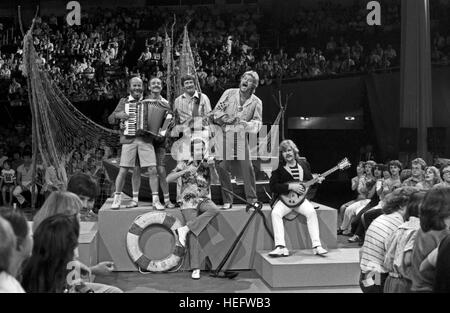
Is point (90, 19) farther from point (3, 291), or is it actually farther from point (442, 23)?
point (3, 291)

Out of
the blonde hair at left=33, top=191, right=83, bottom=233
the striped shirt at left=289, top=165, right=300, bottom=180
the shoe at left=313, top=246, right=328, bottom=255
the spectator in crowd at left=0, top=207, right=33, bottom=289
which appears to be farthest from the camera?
the striped shirt at left=289, top=165, right=300, bottom=180

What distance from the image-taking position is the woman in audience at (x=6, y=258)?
233 cm

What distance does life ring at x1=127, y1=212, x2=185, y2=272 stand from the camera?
6.66m

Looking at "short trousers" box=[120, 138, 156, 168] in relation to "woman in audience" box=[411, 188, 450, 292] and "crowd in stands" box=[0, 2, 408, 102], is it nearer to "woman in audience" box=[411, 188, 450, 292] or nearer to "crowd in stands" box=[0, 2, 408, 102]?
"woman in audience" box=[411, 188, 450, 292]

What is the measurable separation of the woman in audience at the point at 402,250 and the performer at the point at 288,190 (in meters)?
2.26

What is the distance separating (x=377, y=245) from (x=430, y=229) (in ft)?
2.92

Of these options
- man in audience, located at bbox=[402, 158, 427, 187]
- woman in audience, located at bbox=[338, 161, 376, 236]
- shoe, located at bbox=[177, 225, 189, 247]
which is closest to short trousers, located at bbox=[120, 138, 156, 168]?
shoe, located at bbox=[177, 225, 189, 247]

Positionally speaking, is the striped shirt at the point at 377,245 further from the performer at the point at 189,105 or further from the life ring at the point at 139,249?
the performer at the point at 189,105

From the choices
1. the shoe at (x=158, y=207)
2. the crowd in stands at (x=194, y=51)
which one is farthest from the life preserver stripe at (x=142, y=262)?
the crowd in stands at (x=194, y=51)

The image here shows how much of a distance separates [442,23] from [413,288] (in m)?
14.5

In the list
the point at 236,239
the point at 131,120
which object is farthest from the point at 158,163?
the point at 236,239

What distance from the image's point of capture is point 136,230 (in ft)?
21.9

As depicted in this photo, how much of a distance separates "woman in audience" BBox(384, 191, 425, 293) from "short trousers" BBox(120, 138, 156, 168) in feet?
11.0

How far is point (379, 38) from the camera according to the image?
651 inches
